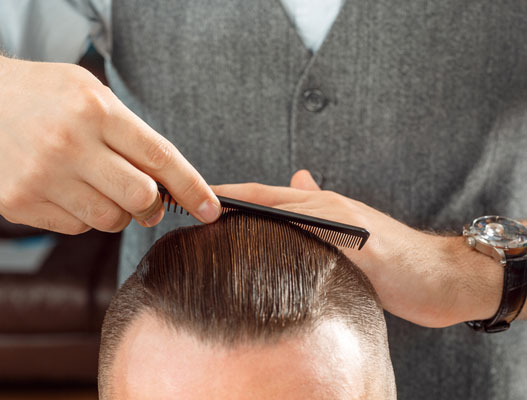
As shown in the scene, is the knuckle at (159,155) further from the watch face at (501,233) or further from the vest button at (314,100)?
the watch face at (501,233)

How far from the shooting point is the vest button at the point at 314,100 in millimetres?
1147

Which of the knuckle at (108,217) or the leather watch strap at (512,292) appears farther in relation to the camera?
the leather watch strap at (512,292)

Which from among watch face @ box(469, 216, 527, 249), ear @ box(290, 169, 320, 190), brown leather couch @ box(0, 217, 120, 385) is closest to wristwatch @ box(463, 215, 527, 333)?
watch face @ box(469, 216, 527, 249)

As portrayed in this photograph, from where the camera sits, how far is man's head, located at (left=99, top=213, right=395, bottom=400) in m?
0.71

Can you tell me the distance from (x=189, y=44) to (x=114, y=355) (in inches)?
29.1

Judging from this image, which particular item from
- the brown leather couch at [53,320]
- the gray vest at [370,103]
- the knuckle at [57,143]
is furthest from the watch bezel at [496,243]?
the brown leather couch at [53,320]

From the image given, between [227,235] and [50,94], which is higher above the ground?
[50,94]

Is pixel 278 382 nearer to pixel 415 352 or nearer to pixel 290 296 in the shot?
pixel 290 296

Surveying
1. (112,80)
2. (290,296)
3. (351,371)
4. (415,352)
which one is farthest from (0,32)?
(415,352)

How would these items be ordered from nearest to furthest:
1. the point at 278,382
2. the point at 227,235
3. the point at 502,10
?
the point at 278,382 < the point at 227,235 < the point at 502,10

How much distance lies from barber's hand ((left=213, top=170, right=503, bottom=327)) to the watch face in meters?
0.05

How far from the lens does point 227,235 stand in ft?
2.65

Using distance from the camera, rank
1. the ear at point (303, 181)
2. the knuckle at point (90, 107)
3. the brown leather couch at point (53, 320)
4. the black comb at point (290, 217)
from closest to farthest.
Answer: the knuckle at point (90, 107) < the black comb at point (290, 217) < the ear at point (303, 181) < the brown leather couch at point (53, 320)

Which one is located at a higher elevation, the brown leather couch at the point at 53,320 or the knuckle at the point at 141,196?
the knuckle at the point at 141,196
